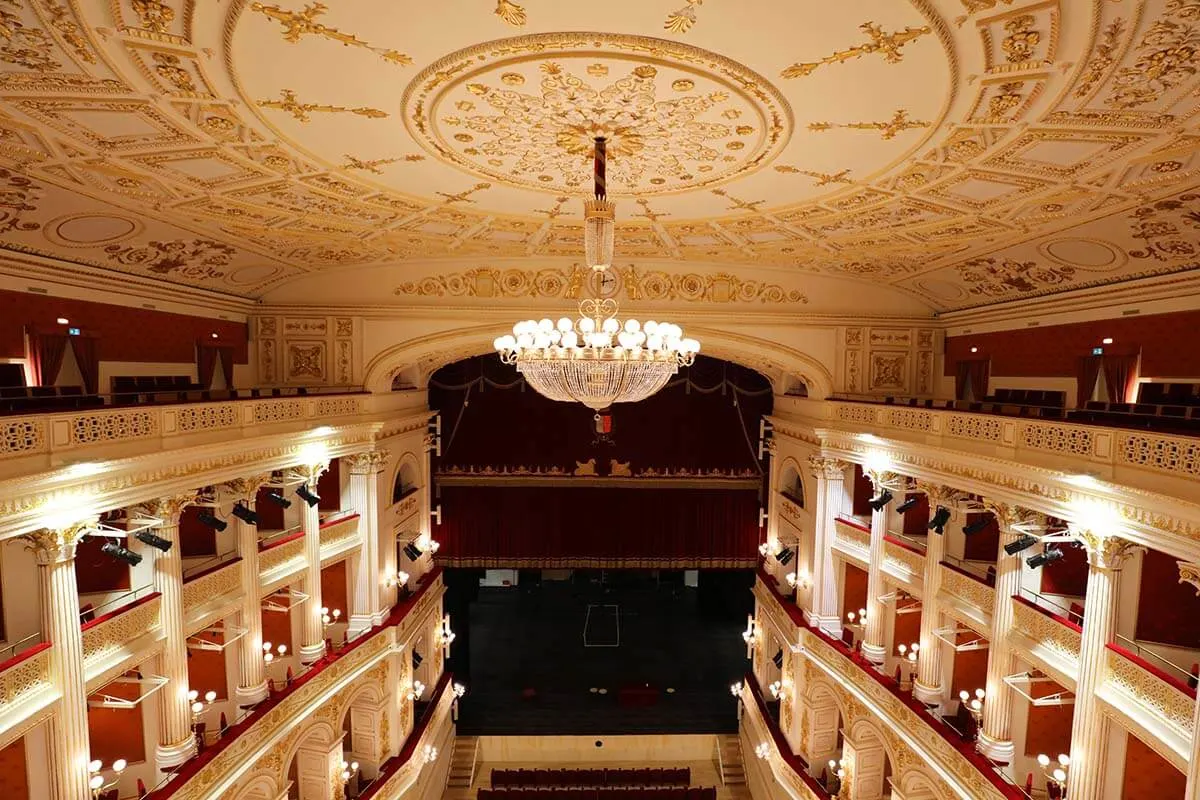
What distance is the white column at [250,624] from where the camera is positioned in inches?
358

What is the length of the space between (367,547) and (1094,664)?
10.4 metres

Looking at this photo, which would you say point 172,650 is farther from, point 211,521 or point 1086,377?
point 1086,377

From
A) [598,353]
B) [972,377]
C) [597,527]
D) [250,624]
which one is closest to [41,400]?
[250,624]

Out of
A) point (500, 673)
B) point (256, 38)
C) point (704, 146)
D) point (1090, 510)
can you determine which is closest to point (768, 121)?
point (704, 146)

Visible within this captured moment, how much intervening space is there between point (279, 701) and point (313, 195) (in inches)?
267

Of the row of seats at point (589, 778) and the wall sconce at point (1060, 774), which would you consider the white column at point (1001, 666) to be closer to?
the wall sconce at point (1060, 774)

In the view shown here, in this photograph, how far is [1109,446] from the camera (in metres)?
6.18

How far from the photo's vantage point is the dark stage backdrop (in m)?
15.9

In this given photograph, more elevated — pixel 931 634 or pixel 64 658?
pixel 64 658

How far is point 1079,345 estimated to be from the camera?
361 inches

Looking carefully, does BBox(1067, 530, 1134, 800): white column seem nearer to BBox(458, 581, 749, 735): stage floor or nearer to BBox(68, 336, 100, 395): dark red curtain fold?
BBox(458, 581, 749, 735): stage floor

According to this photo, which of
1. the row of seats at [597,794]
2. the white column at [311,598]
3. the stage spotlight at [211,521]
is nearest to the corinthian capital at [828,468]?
the row of seats at [597,794]

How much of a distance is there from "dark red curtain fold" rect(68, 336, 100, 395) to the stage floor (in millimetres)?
10248

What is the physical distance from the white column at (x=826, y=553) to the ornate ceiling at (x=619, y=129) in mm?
4106
